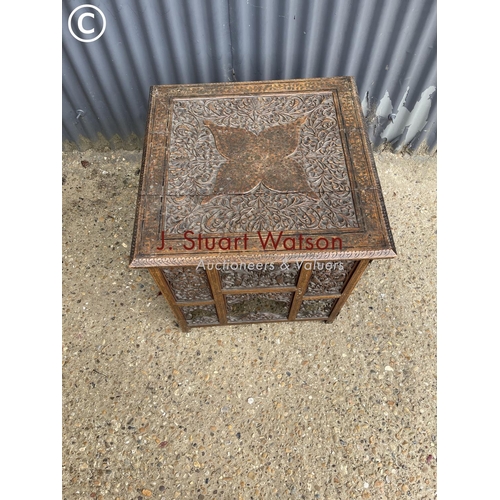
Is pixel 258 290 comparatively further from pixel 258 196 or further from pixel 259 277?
pixel 258 196

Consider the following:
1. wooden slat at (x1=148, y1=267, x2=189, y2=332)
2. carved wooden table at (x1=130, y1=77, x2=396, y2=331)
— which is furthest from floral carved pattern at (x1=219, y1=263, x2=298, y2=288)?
wooden slat at (x1=148, y1=267, x2=189, y2=332)

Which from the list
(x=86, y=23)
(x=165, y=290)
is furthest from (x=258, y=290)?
(x=86, y=23)

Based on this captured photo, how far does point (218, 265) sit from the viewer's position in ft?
4.94

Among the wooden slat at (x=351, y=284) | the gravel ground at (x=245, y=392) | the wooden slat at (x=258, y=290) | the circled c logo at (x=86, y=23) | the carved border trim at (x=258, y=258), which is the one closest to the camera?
the carved border trim at (x=258, y=258)

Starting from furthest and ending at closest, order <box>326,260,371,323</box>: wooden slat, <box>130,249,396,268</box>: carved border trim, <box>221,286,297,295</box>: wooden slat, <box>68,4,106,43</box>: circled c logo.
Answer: <box>68,4,106,43</box>: circled c logo, <box>221,286,297,295</box>: wooden slat, <box>326,260,371,323</box>: wooden slat, <box>130,249,396,268</box>: carved border trim

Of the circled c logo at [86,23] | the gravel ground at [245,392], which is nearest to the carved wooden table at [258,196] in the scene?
the gravel ground at [245,392]

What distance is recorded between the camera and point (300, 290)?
170 centimetres

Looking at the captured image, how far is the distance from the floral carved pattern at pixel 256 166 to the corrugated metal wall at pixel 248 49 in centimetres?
47

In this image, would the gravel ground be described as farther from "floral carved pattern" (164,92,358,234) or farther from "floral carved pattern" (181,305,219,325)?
"floral carved pattern" (164,92,358,234)

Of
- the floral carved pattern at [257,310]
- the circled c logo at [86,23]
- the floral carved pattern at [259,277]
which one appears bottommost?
the floral carved pattern at [257,310]

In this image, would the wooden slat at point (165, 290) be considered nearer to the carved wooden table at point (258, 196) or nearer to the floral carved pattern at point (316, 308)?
the carved wooden table at point (258, 196)

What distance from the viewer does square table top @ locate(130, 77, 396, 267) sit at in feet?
4.76

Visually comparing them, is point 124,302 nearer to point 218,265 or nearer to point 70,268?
point 70,268

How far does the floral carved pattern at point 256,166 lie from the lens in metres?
1.51
